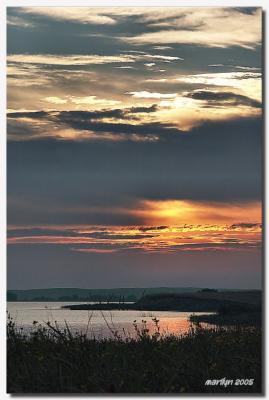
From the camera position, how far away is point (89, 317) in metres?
7.56

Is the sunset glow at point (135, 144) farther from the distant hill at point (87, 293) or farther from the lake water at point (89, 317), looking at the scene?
the lake water at point (89, 317)

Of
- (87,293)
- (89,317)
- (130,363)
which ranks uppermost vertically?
(87,293)

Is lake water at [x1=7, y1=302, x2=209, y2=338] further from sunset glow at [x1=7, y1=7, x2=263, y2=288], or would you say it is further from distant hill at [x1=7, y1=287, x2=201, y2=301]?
sunset glow at [x1=7, y1=7, x2=263, y2=288]

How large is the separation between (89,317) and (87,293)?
31 centimetres

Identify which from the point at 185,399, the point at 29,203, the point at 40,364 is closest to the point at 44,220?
the point at 29,203

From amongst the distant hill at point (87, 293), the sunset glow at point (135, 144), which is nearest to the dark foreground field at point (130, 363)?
the distant hill at point (87, 293)

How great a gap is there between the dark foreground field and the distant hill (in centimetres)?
38

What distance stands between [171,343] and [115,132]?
107 inches

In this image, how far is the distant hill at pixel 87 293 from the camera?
743 centimetres

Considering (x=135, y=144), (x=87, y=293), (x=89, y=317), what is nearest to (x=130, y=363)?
(x=89, y=317)

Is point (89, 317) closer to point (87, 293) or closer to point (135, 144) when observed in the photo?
point (87, 293)

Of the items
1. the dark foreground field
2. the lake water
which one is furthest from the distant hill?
the dark foreground field

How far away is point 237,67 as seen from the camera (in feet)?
25.5
